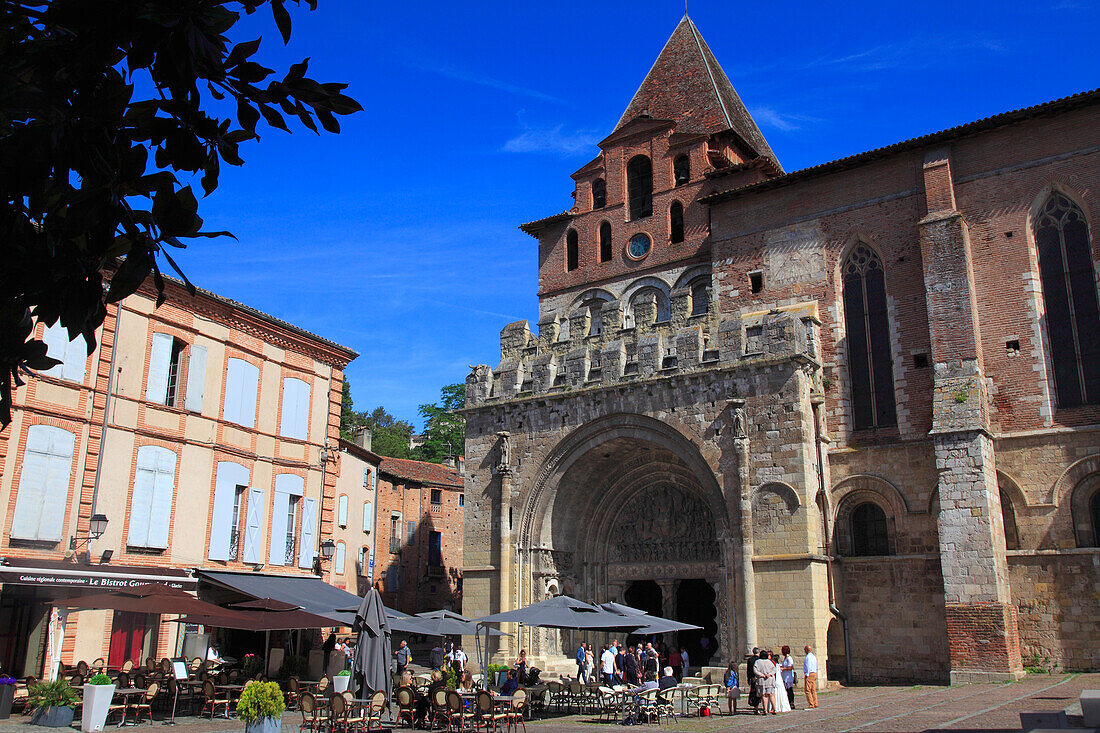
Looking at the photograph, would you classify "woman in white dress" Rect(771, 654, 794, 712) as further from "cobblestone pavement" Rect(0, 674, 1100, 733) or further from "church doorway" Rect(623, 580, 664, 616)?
"church doorway" Rect(623, 580, 664, 616)

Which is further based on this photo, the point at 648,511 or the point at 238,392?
the point at 648,511

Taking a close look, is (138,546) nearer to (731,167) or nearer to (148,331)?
(148,331)

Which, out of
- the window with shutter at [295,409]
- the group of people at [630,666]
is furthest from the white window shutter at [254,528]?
the group of people at [630,666]

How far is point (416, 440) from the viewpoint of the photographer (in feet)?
213

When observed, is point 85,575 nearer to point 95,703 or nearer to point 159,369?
point 95,703

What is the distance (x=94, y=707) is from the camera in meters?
13.2

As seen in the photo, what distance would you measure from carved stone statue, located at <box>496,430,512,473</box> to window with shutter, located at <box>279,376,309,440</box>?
17.3 ft

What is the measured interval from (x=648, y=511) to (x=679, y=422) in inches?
142

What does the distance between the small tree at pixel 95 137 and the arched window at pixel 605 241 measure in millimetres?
25043

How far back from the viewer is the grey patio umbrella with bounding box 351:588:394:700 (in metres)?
13.6

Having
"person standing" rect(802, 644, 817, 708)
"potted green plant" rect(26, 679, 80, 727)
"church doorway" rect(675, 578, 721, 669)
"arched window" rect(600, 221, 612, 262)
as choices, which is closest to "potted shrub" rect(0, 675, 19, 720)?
"potted green plant" rect(26, 679, 80, 727)

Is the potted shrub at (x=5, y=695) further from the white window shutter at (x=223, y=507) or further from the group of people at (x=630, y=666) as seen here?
the group of people at (x=630, y=666)

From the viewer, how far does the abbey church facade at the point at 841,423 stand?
1856cm

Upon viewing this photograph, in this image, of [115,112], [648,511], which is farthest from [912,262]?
[115,112]
